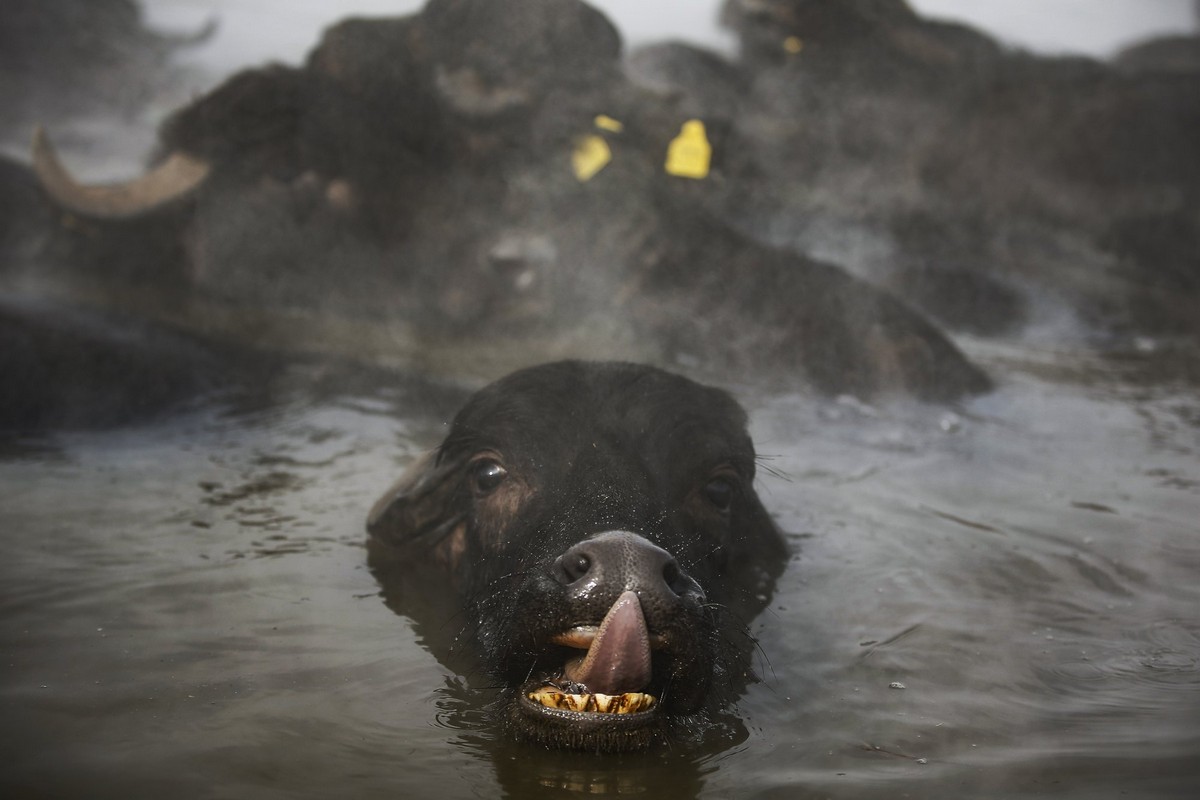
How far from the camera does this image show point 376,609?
11.0 feet

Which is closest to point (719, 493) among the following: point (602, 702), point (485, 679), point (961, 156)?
point (485, 679)

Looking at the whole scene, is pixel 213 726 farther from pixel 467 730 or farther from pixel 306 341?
pixel 306 341

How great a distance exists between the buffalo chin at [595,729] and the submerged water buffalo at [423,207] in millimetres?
4777

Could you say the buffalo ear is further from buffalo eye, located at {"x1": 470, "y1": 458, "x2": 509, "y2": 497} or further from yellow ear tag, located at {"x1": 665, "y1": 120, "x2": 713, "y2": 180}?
yellow ear tag, located at {"x1": 665, "y1": 120, "x2": 713, "y2": 180}

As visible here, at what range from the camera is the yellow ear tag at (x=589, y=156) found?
749 centimetres

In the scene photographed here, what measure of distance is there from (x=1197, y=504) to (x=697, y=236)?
396cm

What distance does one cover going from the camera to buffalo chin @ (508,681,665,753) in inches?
91.0

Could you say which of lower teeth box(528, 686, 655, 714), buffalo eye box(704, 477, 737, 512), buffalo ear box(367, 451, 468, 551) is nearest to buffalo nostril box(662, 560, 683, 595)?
lower teeth box(528, 686, 655, 714)

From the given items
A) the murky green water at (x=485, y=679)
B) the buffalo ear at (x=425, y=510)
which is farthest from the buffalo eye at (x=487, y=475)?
the murky green water at (x=485, y=679)

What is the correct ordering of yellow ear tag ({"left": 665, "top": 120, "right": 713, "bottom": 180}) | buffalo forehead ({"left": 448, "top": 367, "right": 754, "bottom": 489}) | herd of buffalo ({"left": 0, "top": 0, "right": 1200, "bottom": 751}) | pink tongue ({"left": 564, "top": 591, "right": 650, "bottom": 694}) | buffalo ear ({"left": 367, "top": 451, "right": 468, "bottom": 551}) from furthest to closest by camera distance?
yellow ear tag ({"left": 665, "top": 120, "right": 713, "bottom": 180})
buffalo ear ({"left": 367, "top": 451, "right": 468, "bottom": 551})
buffalo forehead ({"left": 448, "top": 367, "right": 754, "bottom": 489})
herd of buffalo ({"left": 0, "top": 0, "right": 1200, "bottom": 751})
pink tongue ({"left": 564, "top": 591, "right": 650, "bottom": 694})

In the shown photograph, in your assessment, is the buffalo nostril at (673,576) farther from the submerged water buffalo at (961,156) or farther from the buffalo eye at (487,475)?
the submerged water buffalo at (961,156)

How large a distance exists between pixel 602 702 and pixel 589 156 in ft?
18.7

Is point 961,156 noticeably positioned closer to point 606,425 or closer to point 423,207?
point 423,207

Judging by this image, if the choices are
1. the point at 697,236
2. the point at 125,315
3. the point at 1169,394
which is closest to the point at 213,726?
the point at 125,315
